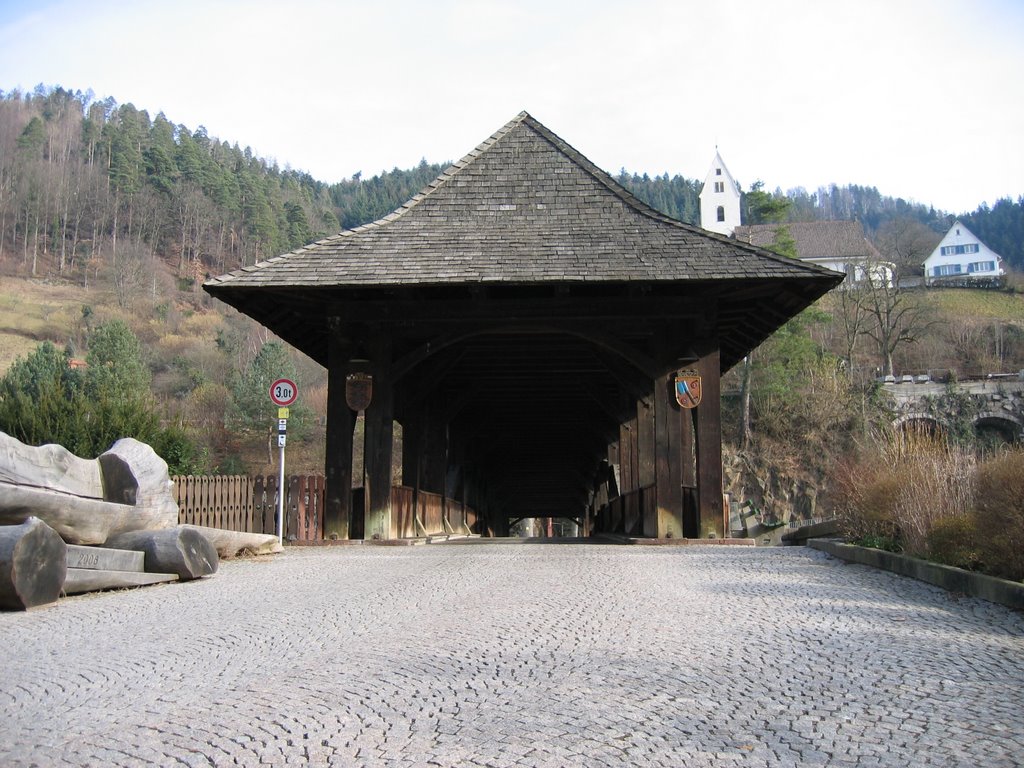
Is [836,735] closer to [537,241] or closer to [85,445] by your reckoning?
[537,241]

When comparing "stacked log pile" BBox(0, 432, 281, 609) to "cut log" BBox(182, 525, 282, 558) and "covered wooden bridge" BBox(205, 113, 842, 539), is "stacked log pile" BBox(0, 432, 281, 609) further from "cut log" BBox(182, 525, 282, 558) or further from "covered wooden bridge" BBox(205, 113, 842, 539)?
"covered wooden bridge" BBox(205, 113, 842, 539)

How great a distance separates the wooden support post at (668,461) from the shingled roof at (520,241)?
1.92 metres

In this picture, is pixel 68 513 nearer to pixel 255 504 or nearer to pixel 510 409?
pixel 255 504

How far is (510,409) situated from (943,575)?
18.9 meters

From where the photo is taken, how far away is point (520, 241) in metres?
14.5

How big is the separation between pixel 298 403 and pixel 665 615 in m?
43.4

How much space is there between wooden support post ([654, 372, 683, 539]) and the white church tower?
271 ft

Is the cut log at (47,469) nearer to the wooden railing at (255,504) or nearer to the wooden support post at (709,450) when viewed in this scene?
the wooden railing at (255,504)

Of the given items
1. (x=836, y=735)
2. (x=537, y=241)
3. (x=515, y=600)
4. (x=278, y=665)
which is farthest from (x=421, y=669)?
(x=537, y=241)

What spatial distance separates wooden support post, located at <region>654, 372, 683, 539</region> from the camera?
14.2 metres

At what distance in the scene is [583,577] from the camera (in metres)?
9.14

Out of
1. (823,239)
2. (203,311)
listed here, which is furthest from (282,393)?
(823,239)

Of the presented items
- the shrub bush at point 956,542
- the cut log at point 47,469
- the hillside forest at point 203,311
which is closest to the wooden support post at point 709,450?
the shrub bush at point 956,542

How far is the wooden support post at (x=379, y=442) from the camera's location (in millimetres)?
14609
